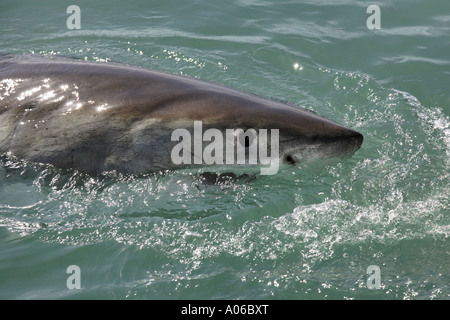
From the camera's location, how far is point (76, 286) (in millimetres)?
3756

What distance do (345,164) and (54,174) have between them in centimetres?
216

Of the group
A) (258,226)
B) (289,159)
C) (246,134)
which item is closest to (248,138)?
(246,134)

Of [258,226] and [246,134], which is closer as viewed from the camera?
[246,134]

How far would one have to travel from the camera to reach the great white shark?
13.0ft

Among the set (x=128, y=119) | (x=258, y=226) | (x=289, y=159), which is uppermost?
(x=128, y=119)

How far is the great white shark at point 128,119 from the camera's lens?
396cm

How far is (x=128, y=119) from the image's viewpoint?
4.04 metres

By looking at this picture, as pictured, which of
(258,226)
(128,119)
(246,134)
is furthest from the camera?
(258,226)

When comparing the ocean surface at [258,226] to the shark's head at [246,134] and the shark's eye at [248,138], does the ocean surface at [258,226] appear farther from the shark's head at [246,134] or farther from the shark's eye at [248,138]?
the shark's eye at [248,138]

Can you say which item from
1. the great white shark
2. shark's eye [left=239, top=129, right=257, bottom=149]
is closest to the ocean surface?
the great white shark

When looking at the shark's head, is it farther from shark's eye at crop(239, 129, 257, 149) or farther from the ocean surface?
the ocean surface

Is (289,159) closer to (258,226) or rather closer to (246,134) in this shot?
(246,134)

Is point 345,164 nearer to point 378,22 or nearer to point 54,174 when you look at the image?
point 54,174

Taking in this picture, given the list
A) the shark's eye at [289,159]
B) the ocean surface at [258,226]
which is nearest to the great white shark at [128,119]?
the shark's eye at [289,159]
